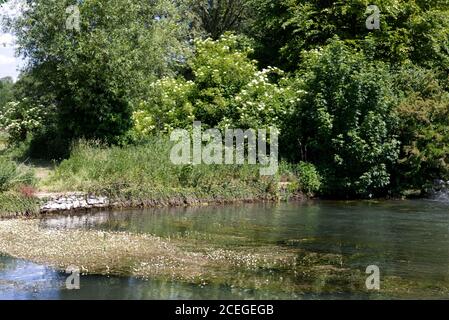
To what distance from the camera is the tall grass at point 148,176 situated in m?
18.9

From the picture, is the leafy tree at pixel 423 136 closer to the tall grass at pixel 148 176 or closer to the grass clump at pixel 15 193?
the tall grass at pixel 148 176

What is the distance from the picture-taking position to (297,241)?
1448 cm

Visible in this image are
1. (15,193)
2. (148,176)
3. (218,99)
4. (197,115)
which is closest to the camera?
(15,193)

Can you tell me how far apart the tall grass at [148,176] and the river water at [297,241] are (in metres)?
0.91

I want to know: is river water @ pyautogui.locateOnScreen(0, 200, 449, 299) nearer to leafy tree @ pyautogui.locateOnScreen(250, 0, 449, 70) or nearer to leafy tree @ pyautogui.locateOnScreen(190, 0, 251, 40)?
leafy tree @ pyautogui.locateOnScreen(250, 0, 449, 70)

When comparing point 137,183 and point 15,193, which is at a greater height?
point 137,183

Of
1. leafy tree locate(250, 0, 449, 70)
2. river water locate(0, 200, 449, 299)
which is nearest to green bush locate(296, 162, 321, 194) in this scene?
river water locate(0, 200, 449, 299)

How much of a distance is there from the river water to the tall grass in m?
0.91

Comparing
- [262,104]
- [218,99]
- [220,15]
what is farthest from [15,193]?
[220,15]

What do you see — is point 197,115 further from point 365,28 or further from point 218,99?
point 365,28

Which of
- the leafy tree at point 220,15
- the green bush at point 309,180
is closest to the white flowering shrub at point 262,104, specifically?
the green bush at point 309,180

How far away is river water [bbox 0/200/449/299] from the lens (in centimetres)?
980

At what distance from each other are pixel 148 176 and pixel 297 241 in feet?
22.2
